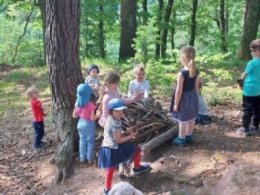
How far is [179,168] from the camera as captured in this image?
21.6ft

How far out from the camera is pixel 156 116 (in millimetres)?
7555

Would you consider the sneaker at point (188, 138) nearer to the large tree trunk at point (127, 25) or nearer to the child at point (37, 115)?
the child at point (37, 115)

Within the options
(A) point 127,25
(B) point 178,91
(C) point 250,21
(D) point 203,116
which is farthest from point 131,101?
(A) point 127,25

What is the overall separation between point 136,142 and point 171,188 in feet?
3.95

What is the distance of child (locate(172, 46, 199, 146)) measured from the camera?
21.3ft

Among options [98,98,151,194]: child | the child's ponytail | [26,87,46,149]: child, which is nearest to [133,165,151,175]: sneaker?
[98,98,151,194]: child

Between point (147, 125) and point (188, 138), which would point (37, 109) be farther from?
point (188, 138)

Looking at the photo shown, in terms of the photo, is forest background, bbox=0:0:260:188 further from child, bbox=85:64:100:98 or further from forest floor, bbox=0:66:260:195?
forest floor, bbox=0:66:260:195

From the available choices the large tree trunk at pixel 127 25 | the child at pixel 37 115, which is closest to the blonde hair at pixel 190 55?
the child at pixel 37 115

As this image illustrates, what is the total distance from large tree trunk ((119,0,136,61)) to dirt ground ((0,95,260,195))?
302 inches

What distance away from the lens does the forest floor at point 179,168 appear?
5.81 m

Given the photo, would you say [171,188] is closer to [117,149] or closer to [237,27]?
[117,149]

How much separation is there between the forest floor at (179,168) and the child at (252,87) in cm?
36

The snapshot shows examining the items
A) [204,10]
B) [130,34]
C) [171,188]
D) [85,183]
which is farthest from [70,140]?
[204,10]
